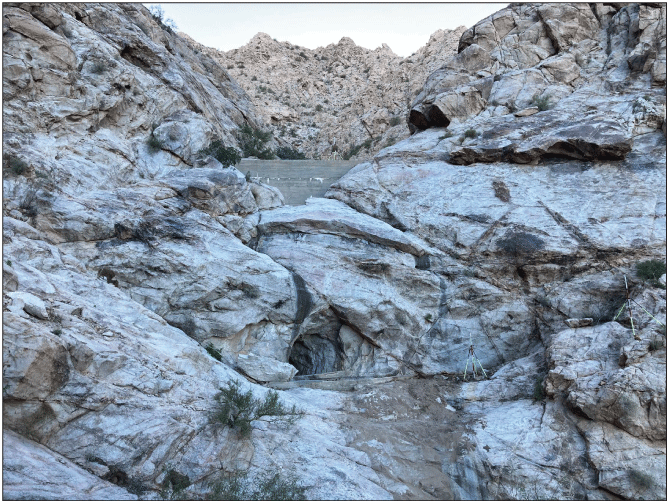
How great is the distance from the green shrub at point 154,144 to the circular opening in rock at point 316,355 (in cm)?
814

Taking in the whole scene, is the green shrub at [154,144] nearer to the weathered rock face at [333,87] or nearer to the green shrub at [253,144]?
the green shrub at [253,144]

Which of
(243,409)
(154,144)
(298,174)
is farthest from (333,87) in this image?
(243,409)

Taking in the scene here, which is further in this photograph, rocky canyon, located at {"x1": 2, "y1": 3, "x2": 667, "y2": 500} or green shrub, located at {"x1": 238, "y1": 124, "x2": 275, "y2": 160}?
green shrub, located at {"x1": 238, "y1": 124, "x2": 275, "y2": 160}

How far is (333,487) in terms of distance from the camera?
31.8 ft

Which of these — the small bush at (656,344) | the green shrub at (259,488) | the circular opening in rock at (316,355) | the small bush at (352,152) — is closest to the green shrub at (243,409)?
the green shrub at (259,488)

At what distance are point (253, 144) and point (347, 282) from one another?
39.7ft

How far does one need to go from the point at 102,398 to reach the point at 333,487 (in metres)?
4.50

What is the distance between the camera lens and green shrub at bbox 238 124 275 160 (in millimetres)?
24609

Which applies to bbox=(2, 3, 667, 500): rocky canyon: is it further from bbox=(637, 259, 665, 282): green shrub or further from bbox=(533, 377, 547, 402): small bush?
bbox=(533, 377, 547, 402): small bush

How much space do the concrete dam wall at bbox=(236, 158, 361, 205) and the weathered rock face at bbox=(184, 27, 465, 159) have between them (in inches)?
408

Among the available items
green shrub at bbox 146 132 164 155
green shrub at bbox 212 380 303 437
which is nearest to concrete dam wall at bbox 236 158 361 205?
green shrub at bbox 146 132 164 155

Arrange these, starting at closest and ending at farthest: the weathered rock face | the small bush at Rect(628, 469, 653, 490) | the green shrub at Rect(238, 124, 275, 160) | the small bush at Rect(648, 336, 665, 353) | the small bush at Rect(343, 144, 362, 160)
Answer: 1. the small bush at Rect(628, 469, 653, 490)
2. the small bush at Rect(648, 336, 665, 353)
3. the green shrub at Rect(238, 124, 275, 160)
4. the small bush at Rect(343, 144, 362, 160)
5. the weathered rock face

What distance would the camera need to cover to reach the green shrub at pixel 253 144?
24.6m

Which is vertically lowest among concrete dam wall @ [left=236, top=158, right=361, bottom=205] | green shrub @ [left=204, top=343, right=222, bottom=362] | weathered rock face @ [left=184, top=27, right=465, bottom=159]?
green shrub @ [left=204, top=343, right=222, bottom=362]
